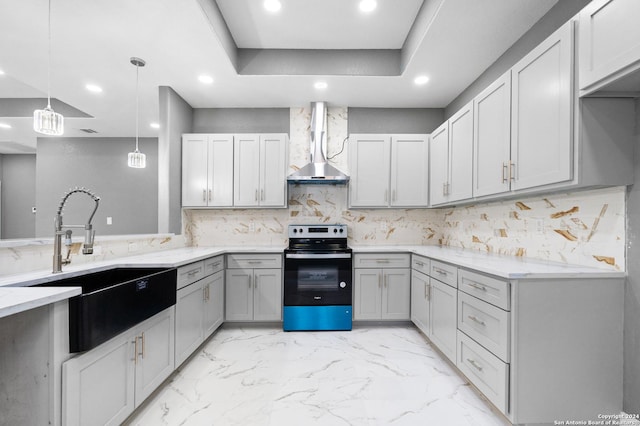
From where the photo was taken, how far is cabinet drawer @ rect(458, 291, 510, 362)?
62.3 inches

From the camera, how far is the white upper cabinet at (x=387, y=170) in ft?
11.2

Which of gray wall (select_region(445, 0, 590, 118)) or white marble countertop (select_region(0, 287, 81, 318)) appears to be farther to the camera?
gray wall (select_region(445, 0, 590, 118))

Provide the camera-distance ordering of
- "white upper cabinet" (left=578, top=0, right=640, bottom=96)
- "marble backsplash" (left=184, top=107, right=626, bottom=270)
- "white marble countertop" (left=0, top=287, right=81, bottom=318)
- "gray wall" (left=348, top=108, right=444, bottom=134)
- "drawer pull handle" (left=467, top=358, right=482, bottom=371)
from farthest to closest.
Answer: "gray wall" (left=348, top=108, right=444, bottom=134) → "marble backsplash" (left=184, top=107, right=626, bottom=270) → "drawer pull handle" (left=467, top=358, right=482, bottom=371) → "white upper cabinet" (left=578, top=0, right=640, bottom=96) → "white marble countertop" (left=0, top=287, right=81, bottom=318)

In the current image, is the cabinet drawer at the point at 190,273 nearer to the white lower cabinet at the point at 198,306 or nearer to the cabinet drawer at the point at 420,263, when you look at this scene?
the white lower cabinet at the point at 198,306

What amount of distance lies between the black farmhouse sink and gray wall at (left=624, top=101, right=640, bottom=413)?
266 centimetres

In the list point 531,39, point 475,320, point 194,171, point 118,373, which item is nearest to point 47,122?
point 194,171

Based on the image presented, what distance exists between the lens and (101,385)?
4.58 feet

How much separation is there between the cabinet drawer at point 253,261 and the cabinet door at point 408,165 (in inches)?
62.1

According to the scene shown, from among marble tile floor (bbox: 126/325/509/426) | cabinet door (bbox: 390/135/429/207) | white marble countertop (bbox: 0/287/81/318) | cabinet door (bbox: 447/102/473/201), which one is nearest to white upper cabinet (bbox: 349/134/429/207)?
cabinet door (bbox: 390/135/429/207)

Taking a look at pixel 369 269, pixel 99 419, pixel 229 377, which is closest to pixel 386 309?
pixel 369 269

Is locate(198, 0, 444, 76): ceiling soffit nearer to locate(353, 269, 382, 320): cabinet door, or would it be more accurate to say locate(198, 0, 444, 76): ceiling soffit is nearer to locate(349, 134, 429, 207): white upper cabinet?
locate(349, 134, 429, 207): white upper cabinet

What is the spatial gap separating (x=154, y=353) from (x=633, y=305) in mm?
2778

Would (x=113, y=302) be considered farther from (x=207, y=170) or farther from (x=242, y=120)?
(x=242, y=120)

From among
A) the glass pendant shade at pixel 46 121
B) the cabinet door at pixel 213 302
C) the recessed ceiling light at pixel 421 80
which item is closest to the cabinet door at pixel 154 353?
the cabinet door at pixel 213 302
